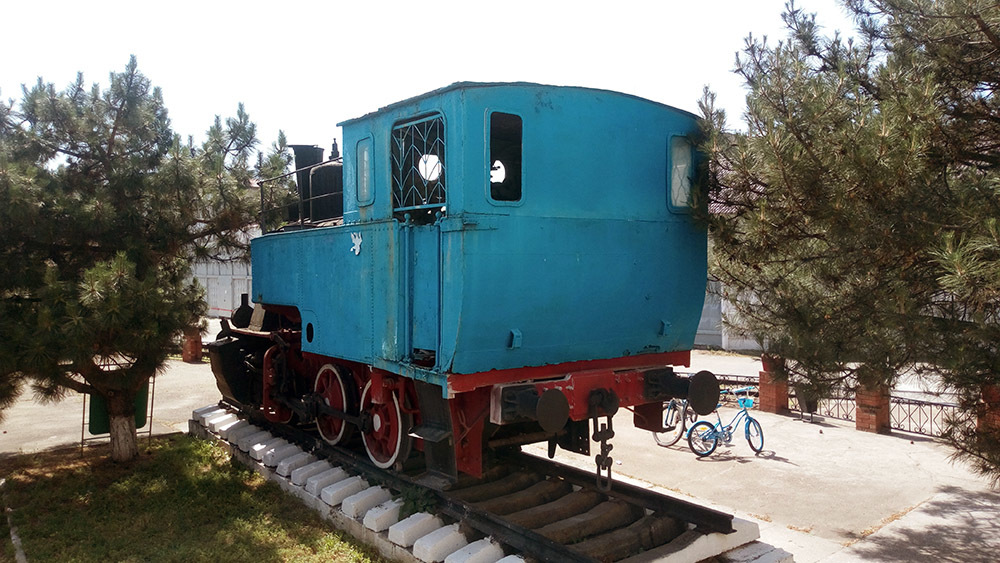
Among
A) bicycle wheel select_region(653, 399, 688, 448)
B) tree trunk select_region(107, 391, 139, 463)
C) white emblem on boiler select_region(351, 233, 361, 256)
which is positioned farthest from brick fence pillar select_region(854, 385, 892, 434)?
tree trunk select_region(107, 391, 139, 463)

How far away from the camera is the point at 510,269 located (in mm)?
4879

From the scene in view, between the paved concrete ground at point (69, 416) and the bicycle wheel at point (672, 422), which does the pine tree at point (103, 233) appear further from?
the bicycle wheel at point (672, 422)

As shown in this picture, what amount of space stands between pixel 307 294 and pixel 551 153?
3054 mm

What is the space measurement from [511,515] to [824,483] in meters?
4.15

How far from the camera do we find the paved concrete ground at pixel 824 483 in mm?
5988

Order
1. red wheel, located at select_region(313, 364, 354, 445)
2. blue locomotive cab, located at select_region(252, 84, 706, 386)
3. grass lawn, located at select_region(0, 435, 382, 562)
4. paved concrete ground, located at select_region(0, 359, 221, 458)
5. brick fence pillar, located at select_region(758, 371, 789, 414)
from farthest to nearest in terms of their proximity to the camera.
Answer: brick fence pillar, located at select_region(758, 371, 789, 414) → paved concrete ground, located at select_region(0, 359, 221, 458) → red wheel, located at select_region(313, 364, 354, 445) → grass lawn, located at select_region(0, 435, 382, 562) → blue locomotive cab, located at select_region(252, 84, 706, 386)

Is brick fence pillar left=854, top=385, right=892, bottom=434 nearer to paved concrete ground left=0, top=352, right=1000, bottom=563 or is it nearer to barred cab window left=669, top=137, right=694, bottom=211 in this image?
paved concrete ground left=0, top=352, right=1000, bottom=563

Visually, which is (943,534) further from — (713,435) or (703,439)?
(703,439)

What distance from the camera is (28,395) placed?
43.8 ft

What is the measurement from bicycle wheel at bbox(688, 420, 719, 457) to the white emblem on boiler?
5318 millimetres

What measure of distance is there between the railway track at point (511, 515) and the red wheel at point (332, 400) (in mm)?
224

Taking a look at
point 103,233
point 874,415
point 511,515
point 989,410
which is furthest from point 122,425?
point 874,415

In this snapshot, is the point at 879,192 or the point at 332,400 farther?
the point at 332,400

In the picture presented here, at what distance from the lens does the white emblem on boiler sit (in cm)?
582
